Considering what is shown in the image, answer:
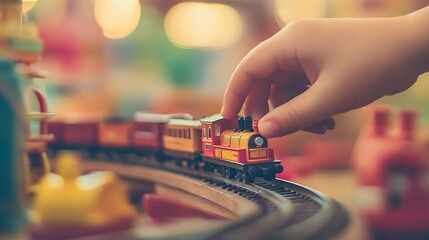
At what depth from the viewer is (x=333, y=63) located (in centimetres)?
123

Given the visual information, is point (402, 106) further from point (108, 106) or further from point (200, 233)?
point (108, 106)

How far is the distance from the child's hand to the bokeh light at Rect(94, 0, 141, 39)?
0.97 metres

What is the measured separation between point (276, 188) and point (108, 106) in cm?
120

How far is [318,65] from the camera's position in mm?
1252

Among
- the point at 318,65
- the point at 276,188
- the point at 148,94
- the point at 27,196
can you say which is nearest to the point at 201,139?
the point at 276,188

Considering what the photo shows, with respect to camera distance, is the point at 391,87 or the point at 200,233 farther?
the point at 391,87

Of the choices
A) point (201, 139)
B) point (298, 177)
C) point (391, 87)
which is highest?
point (391, 87)

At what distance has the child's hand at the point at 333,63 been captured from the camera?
1229 mm

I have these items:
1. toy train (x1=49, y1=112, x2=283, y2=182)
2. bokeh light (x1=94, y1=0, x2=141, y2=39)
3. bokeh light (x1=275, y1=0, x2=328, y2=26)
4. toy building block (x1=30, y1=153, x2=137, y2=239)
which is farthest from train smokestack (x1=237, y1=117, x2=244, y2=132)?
bokeh light (x1=94, y1=0, x2=141, y2=39)

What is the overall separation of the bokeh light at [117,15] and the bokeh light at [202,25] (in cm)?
14

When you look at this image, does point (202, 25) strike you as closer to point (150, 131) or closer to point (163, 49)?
point (163, 49)

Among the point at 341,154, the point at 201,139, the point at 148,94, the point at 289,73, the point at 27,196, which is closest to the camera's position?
the point at 27,196

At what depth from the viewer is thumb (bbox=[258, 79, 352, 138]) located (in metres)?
1.22

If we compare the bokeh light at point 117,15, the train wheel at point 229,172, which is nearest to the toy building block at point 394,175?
the train wheel at point 229,172
